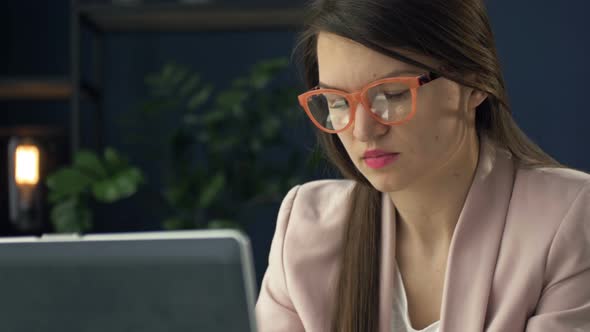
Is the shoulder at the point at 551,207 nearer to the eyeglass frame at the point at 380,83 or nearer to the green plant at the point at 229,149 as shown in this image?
the eyeglass frame at the point at 380,83

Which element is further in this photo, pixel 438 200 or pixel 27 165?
pixel 27 165

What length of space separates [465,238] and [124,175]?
1963 millimetres

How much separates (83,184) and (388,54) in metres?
2.03

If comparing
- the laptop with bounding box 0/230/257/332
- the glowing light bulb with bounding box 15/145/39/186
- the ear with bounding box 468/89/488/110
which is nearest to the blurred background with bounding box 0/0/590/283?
the glowing light bulb with bounding box 15/145/39/186

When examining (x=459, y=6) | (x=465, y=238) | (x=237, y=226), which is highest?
(x=459, y=6)

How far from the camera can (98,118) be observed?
11.0 ft

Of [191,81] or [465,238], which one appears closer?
[465,238]

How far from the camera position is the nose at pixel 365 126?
1085 millimetres

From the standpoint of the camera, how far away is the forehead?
109 cm

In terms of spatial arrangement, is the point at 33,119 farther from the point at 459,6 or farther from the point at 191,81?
the point at 459,6

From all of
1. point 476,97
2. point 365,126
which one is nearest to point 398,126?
point 365,126

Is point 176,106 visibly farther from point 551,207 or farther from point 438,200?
point 551,207

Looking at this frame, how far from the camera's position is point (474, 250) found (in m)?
1.18

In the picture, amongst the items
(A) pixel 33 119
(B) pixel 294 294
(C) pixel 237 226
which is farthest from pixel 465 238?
(A) pixel 33 119
